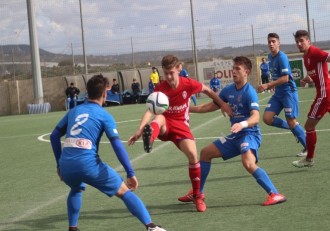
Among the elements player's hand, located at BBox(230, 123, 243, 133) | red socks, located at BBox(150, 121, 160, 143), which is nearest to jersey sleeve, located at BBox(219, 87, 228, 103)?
player's hand, located at BBox(230, 123, 243, 133)

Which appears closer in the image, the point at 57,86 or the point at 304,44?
the point at 304,44

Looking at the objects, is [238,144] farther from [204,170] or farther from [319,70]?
[319,70]

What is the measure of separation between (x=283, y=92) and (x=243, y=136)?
330 cm

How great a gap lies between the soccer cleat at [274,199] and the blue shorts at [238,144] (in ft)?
1.76

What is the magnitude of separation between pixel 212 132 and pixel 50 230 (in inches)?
328

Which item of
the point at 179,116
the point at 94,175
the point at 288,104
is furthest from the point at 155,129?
the point at 288,104

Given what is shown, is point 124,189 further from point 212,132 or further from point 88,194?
point 212,132

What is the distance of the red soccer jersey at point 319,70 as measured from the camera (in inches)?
332

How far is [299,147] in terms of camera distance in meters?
10.4

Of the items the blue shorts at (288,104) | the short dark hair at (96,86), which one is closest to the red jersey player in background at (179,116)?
the short dark hair at (96,86)

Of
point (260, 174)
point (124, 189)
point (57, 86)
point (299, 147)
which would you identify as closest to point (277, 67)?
point (299, 147)

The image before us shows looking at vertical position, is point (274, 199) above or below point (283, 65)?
below

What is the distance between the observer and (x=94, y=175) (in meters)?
5.06

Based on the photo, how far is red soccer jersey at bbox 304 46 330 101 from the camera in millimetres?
8430
